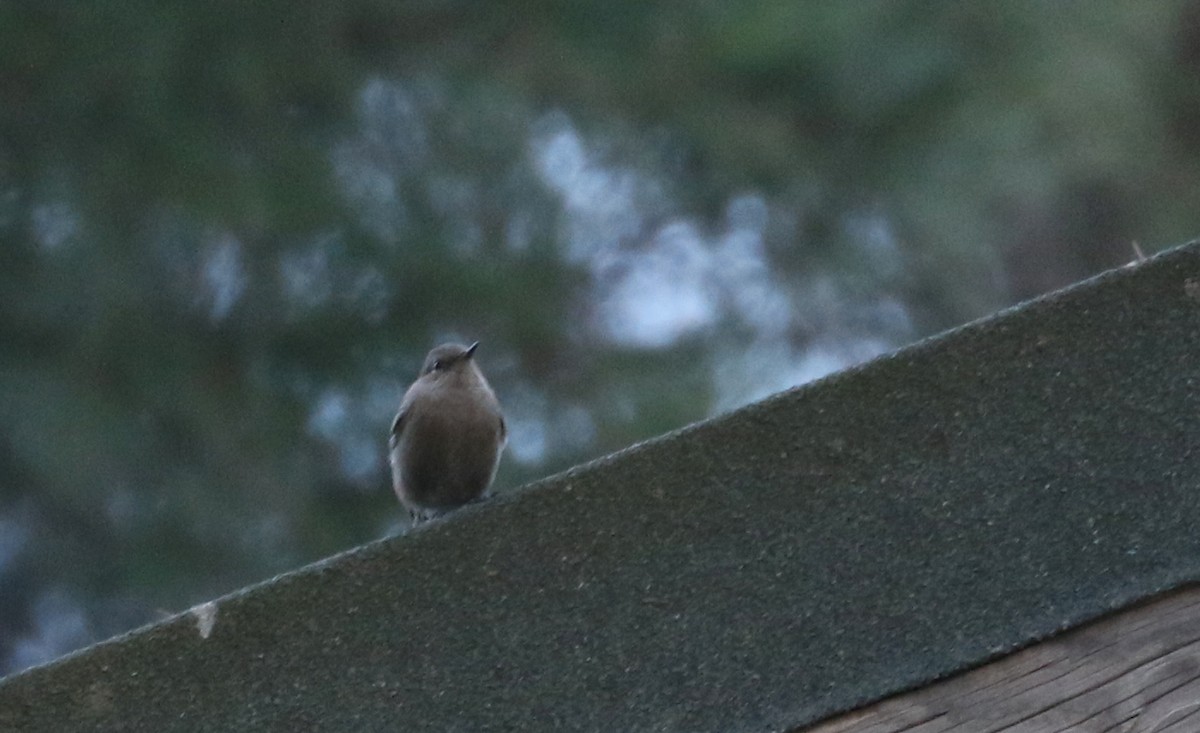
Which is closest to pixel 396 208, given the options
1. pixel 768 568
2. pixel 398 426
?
pixel 398 426

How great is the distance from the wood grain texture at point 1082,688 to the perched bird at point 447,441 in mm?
2179

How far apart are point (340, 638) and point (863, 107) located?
3958 mm

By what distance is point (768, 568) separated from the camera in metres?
1.60

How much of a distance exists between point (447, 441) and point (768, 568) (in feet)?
6.94

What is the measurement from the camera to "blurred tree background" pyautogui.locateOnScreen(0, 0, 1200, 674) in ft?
16.9

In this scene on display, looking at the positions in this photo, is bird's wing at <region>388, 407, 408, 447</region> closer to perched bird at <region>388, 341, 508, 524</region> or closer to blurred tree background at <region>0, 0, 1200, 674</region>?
perched bird at <region>388, 341, 508, 524</region>

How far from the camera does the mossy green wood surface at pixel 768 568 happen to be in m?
1.56

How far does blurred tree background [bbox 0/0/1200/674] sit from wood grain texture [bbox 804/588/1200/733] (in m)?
3.71

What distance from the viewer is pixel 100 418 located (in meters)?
5.18

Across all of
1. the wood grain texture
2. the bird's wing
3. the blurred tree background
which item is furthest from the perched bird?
the wood grain texture

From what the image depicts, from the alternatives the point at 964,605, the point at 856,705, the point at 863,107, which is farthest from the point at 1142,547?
the point at 863,107

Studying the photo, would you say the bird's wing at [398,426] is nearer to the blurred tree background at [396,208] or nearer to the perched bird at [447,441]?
the perched bird at [447,441]

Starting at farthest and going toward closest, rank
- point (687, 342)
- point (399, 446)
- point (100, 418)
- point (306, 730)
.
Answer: point (687, 342)
point (100, 418)
point (399, 446)
point (306, 730)

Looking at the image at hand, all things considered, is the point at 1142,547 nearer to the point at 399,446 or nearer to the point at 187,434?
the point at 399,446
